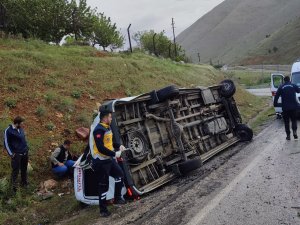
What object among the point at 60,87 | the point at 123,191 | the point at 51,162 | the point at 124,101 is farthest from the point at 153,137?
the point at 60,87

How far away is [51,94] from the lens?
12445 millimetres

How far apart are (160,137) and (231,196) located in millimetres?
2807

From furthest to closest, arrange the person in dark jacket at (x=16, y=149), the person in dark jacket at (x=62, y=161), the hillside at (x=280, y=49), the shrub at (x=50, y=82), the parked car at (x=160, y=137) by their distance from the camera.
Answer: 1. the hillside at (x=280, y=49)
2. the shrub at (x=50, y=82)
3. the person in dark jacket at (x=62, y=161)
4. the person in dark jacket at (x=16, y=149)
5. the parked car at (x=160, y=137)

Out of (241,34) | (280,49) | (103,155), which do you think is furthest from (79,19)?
(241,34)

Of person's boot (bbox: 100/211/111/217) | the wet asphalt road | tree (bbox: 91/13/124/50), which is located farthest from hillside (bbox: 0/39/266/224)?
tree (bbox: 91/13/124/50)

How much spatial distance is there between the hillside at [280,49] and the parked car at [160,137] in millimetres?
74345

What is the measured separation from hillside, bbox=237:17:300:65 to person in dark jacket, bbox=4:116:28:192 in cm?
7843

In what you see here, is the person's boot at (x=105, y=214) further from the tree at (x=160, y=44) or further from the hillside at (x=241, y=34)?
the hillside at (x=241, y=34)

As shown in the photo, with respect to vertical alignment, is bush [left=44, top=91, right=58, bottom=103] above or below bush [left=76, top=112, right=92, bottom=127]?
above

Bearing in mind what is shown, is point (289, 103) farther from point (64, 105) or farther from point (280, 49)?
point (280, 49)

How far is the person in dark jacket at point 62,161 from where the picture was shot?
30.1ft

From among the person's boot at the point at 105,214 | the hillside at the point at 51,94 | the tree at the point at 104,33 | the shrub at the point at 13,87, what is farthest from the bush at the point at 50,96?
the tree at the point at 104,33

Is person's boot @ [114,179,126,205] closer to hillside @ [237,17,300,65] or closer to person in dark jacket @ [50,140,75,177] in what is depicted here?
person in dark jacket @ [50,140,75,177]

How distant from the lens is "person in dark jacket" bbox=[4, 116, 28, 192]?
27.2ft
